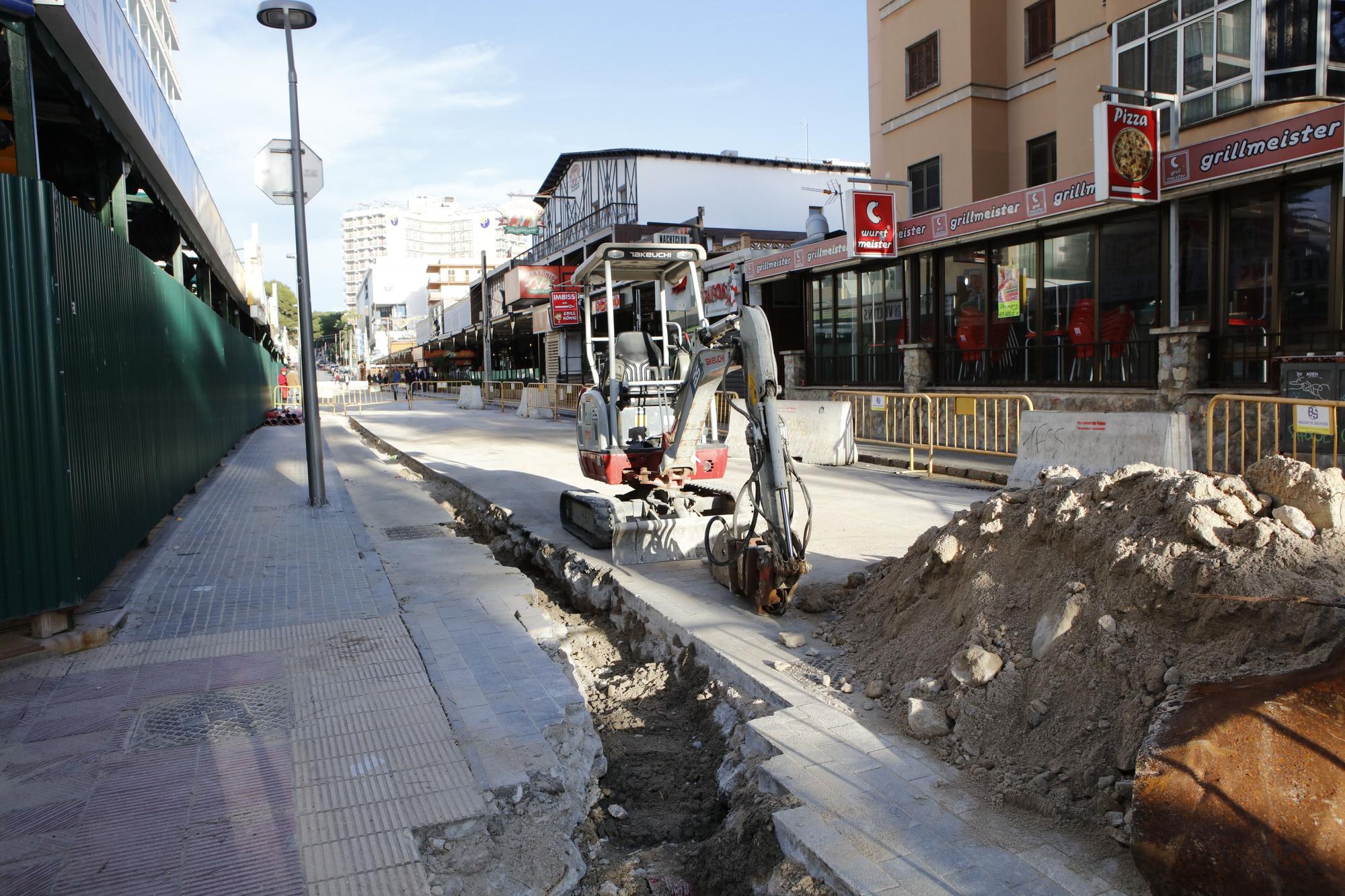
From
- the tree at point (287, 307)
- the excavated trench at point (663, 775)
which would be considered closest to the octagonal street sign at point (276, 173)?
the excavated trench at point (663, 775)

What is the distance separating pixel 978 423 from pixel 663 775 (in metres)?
11.4

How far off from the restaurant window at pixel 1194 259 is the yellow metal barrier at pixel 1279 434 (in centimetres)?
369

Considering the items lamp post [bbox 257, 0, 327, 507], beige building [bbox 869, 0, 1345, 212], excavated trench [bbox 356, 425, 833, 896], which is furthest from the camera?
beige building [bbox 869, 0, 1345, 212]

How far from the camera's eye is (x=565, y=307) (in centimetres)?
3108

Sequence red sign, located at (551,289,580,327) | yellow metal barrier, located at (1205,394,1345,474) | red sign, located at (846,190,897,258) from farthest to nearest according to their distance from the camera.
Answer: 1. red sign, located at (551,289,580,327)
2. red sign, located at (846,190,897,258)
3. yellow metal barrier, located at (1205,394,1345,474)

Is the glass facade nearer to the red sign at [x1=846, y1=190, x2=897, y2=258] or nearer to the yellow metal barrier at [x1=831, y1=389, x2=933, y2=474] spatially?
the red sign at [x1=846, y1=190, x2=897, y2=258]

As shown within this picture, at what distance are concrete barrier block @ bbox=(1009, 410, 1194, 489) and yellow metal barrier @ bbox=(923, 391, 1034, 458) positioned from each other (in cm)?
50

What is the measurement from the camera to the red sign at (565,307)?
30.5 metres

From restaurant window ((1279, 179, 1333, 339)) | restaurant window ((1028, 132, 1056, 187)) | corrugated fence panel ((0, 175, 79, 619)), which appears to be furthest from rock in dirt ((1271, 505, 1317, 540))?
restaurant window ((1028, 132, 1056, 187))

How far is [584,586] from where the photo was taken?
308 inches

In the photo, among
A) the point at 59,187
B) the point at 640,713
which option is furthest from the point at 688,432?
the point at 59,187

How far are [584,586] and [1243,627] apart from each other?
5.39 m

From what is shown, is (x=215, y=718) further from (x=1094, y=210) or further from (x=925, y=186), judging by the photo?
(x=925, y=186)

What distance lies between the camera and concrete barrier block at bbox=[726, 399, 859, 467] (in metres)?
15.0
